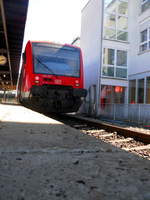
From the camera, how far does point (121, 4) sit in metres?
17.4

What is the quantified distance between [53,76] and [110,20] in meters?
9.23

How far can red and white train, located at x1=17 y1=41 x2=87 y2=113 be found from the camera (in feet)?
32.7

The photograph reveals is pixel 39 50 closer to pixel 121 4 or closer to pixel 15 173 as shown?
pixel 15 173

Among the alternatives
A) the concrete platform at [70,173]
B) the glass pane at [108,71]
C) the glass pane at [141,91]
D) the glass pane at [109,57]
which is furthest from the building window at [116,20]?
the concrete platform at [70,173]

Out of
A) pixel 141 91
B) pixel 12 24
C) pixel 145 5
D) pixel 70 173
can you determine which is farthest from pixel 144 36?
pixel 70 173

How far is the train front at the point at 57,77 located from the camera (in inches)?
397

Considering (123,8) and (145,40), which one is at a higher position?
(123,8)

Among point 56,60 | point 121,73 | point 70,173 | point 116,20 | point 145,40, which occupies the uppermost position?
point 116,20

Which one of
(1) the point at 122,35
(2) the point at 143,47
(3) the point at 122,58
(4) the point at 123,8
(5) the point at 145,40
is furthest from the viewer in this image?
(4) the point at 123,8

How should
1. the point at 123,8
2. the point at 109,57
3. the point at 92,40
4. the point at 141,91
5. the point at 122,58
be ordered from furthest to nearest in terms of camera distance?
the point at 92,40, the point at 123,8, the point at 122,58, the point at 109,57, the point at 141,91

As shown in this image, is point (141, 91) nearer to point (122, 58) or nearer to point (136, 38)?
point (122, 58)

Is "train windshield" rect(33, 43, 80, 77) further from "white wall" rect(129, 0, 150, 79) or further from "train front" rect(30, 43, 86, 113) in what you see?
"white wall" rect(129, 0, 150, 79)

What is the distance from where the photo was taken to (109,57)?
16.7 meters

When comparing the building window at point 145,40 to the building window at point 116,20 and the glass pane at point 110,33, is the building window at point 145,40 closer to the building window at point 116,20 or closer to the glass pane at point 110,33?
the building window at point 116,20
